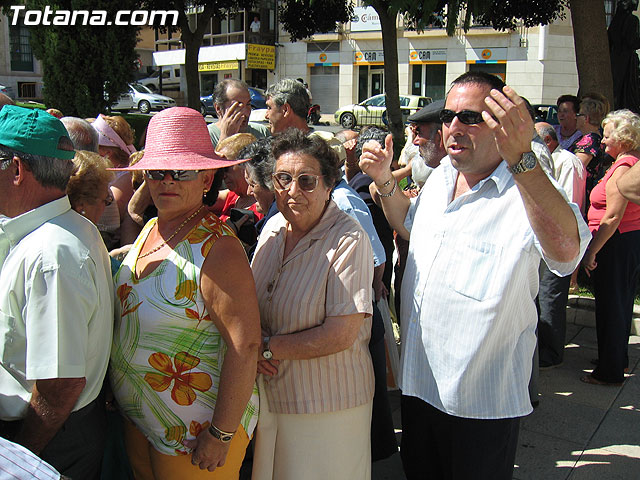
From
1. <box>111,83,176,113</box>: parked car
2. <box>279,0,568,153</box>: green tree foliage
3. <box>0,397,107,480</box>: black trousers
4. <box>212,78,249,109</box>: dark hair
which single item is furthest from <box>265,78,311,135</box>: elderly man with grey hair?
<box>111,83,176,113</box>: parked car

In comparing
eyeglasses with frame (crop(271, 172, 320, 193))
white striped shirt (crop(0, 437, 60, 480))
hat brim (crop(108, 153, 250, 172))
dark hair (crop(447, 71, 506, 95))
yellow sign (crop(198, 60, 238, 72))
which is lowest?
white striped shirt (crop(0, 437, 60, 480))

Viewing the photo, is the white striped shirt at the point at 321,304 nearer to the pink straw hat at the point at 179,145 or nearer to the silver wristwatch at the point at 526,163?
the pink straw hat at the point at 179,145

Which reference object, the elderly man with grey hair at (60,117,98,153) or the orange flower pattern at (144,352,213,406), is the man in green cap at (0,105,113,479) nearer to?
the orange flower pattern at (144,352,213,406)

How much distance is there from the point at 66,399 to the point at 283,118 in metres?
3.01

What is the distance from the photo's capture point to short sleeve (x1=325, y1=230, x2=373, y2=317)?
88.9 inches

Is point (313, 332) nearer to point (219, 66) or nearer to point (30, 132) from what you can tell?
point (30, 132)

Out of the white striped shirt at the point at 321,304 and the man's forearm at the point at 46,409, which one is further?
the white striped shirt at the point at 321,304

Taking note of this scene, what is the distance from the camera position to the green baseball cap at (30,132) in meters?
1.92

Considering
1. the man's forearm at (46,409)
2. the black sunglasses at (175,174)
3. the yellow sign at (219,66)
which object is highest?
the yellow sign at (219,66)

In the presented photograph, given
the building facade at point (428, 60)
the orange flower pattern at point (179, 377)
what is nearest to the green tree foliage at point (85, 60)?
the orange flower pattern at point (179, 377)

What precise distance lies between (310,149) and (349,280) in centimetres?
58

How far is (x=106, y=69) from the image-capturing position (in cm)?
1210

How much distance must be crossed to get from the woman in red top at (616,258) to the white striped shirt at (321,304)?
258cm

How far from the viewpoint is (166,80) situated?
40.8 m
